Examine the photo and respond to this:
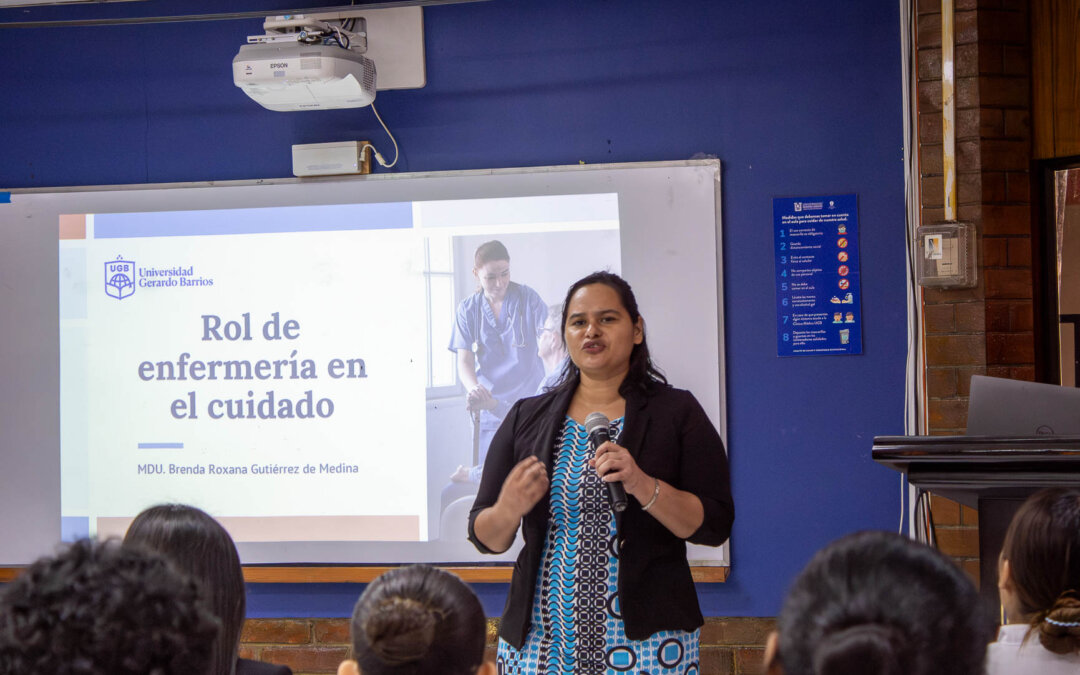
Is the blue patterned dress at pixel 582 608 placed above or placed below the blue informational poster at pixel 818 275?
below

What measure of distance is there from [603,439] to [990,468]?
726mm

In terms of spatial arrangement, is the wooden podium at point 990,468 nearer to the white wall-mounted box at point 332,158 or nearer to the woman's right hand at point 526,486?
the woman's right hand at point 526,486

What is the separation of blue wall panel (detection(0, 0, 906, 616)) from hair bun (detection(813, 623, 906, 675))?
256 cm

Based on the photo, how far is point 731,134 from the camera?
3.28 meters

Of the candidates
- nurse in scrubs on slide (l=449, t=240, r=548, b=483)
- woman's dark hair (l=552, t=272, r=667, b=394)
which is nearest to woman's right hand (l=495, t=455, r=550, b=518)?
woman's dark hair (l=552, t=272, r=667, b=394)

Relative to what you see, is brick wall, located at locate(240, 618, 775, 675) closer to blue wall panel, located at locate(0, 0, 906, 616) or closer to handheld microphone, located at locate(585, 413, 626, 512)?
blue wall panel, located at locate(0, 0, 906, 616)

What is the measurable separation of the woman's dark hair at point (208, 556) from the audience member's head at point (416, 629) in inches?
15.6

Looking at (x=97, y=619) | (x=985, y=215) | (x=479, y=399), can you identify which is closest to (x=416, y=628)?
(x=97, y=619)

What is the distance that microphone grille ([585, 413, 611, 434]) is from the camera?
1.98m

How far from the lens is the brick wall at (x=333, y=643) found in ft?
10.6

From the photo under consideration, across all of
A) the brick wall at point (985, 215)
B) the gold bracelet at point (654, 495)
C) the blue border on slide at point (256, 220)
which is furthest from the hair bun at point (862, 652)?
the blue border on slide at point (256, 220)

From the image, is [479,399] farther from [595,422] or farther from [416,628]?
[416,628]

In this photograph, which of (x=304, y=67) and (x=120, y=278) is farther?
(x=120, y=278)

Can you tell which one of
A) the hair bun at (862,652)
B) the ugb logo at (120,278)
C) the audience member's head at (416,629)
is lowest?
the audience member's head at (416,629)
